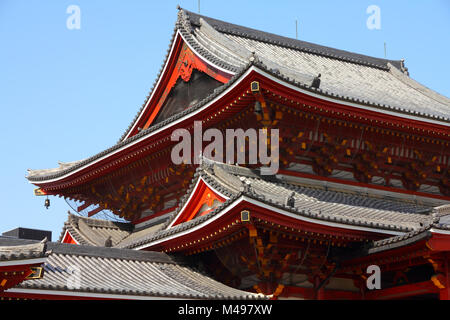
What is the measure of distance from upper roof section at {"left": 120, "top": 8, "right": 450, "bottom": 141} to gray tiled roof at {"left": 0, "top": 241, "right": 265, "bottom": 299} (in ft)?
23.3

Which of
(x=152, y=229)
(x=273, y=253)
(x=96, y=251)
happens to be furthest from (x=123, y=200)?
(x=273, y=253)

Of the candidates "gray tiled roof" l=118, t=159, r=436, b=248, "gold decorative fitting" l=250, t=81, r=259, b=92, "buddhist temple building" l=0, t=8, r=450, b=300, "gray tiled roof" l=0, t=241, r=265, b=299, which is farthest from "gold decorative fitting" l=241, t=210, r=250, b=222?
"gold decorative fitting" l=250, t=81, r=259, b=92

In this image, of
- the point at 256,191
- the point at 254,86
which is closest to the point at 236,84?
the point at 254,86

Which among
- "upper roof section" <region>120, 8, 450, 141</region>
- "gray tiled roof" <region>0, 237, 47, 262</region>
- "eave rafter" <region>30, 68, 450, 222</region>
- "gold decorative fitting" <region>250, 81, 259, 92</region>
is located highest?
"upper roof section" <region>120, 8, 450, 141</region>

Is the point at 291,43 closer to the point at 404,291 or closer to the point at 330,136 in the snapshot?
the point at 330,136

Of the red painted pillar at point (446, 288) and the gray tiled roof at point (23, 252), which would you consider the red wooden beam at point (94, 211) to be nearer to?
the gray tiled roof at point (23, 252)

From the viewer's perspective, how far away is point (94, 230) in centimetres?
2867

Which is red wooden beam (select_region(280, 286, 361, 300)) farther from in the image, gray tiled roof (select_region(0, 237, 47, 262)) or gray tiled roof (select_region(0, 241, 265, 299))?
gray tiled roof (select_region(0, 237, 47, 262))

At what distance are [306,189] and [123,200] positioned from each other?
334 inches

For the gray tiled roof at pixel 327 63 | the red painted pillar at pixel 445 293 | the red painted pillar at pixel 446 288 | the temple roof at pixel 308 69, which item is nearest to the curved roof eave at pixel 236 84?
the temple roof at pixel 308 69

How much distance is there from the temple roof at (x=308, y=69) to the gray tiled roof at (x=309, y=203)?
266cm

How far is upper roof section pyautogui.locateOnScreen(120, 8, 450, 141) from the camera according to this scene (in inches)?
1051

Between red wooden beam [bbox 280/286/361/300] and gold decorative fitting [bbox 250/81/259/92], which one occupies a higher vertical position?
gold decorative fitting [bbox 250/81/259/92]
